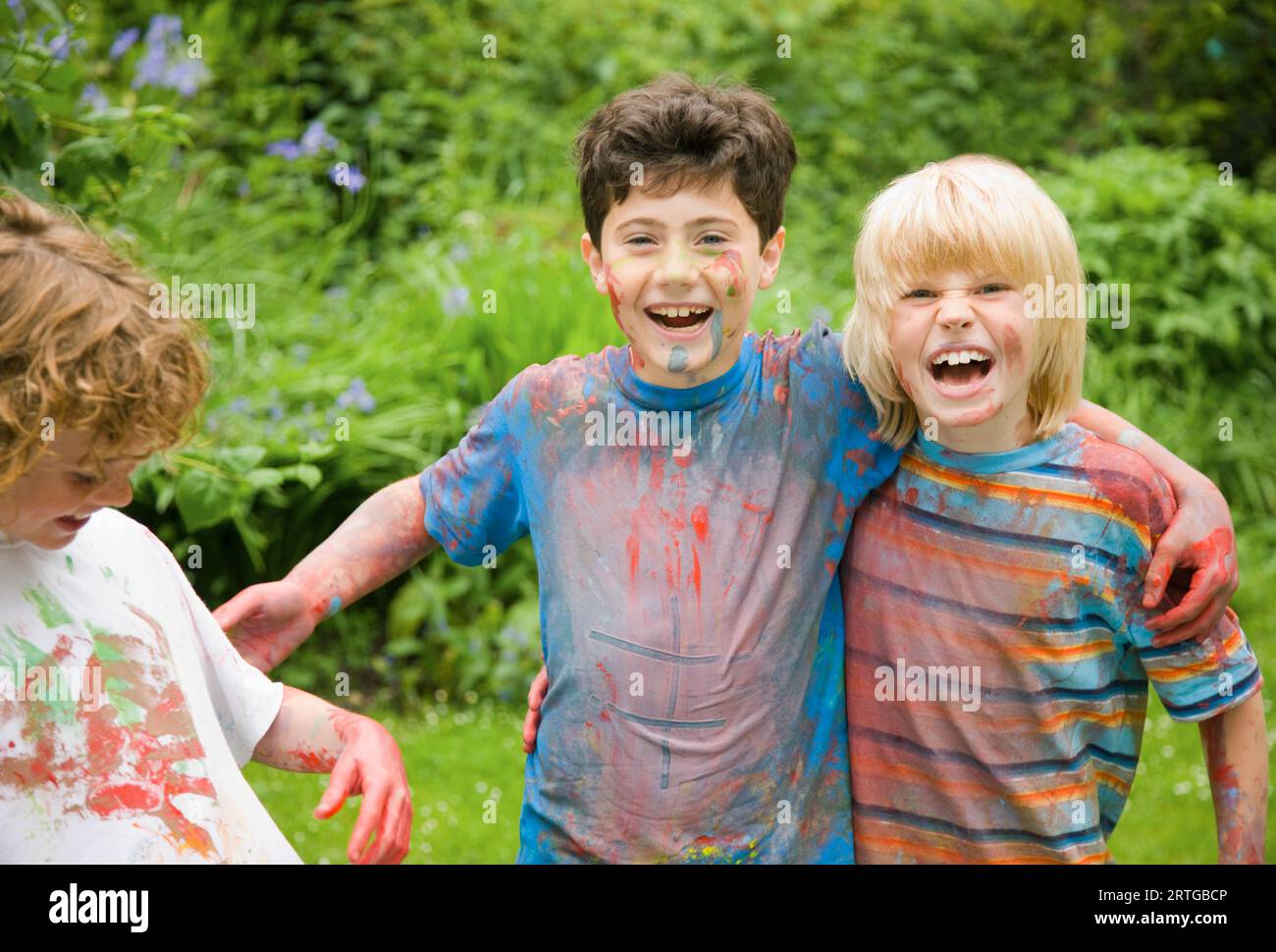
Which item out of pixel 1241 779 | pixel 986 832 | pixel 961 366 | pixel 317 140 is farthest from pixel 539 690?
pixel 317 140

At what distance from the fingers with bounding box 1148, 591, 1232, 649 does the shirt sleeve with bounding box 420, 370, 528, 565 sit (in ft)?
3.43

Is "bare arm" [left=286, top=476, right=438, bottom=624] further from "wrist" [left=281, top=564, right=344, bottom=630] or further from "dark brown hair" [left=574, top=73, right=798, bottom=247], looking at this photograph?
"dark brown hair" [left=574, top=73, right=798, bottom=247]

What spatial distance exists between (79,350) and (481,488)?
78cm

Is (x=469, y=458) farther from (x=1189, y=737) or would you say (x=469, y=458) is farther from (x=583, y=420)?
(x=1189, y=737)

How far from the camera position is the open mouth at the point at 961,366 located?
222 cm

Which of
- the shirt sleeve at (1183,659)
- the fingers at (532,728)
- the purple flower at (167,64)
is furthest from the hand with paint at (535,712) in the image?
the purple flower at (167,64)

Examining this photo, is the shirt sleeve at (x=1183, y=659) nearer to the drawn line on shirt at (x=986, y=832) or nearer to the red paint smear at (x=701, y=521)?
the drawn line on shirt at (x=986, y=832)

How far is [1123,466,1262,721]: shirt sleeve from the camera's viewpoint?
7.32 ft

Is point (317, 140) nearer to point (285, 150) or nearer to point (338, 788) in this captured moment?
point (285, 150)

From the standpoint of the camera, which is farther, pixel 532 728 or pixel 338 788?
pixel 532 728

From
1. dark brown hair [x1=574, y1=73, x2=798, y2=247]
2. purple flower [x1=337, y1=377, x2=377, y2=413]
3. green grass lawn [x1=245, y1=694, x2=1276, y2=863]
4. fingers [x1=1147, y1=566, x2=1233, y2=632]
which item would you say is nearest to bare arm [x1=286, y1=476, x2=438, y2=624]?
dark brown hair [x1=574, y1=73, x2=798, y2=247]

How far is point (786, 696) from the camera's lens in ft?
7.47

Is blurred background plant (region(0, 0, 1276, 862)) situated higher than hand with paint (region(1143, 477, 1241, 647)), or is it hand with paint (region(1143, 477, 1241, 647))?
blurred background plant (region(0, 0, 1276, 862))

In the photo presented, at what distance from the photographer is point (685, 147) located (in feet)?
7.55
